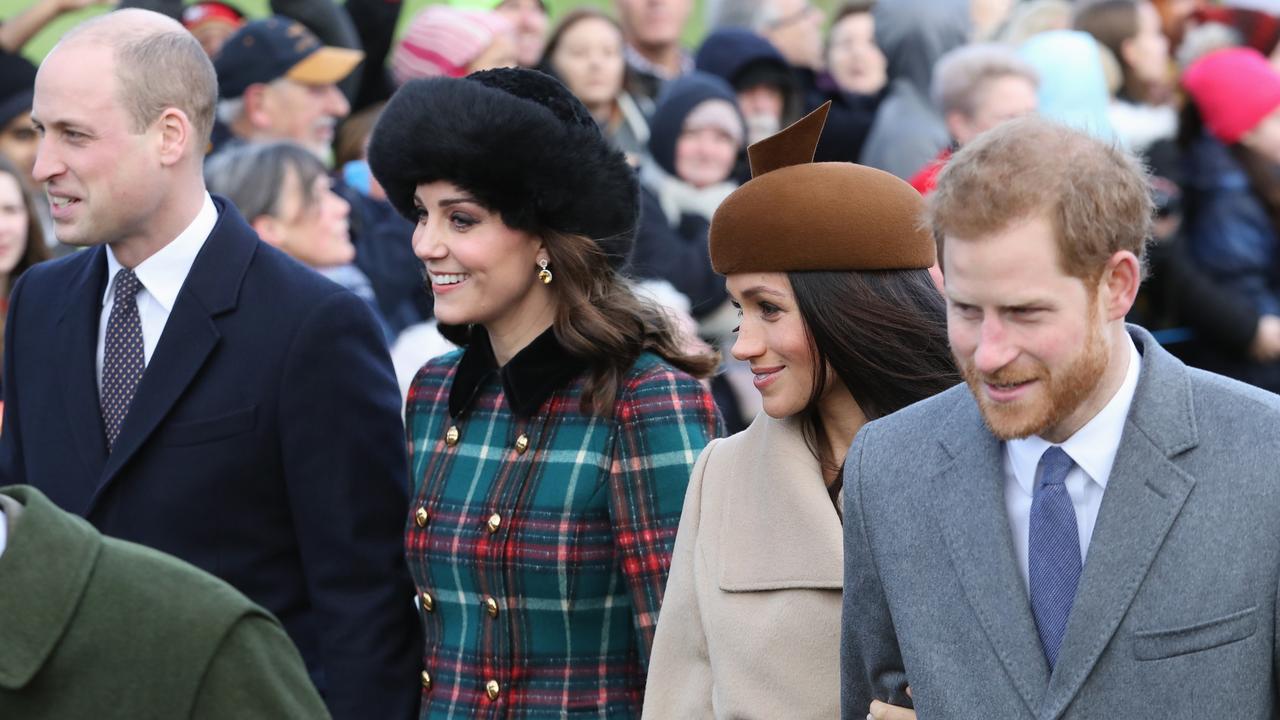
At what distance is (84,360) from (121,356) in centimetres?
8

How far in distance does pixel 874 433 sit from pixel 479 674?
3.52 feet

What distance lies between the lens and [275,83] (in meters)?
6.86

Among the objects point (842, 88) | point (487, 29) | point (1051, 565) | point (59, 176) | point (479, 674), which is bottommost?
point (842, 88)

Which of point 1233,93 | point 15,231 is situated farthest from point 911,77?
point 15,231

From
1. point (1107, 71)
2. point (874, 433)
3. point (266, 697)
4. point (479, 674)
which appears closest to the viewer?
point (266, 697)

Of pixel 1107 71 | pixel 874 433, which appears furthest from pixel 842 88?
pixel 874 433

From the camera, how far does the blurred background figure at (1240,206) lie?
8.04 meters

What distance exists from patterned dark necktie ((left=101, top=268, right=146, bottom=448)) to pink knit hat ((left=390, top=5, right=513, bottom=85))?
3.08 meters

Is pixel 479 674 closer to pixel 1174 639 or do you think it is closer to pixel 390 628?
pixel 390 628

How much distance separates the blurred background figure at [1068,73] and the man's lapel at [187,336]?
15.3 ft

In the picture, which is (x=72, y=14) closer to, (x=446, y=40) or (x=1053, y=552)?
(x=446, y=40)

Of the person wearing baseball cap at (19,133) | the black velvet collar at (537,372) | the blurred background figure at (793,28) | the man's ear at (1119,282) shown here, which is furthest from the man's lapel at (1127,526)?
the blurred background figure at (793,28)

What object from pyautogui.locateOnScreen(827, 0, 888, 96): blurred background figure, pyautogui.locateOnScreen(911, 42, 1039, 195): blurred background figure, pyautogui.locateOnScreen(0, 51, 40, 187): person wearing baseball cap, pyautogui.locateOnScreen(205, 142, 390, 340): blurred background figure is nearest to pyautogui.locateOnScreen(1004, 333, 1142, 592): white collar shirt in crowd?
pyautogui.locateOnScreen(205, 142, 390, 340): blurred background figure

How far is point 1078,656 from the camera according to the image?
2.61 metres
